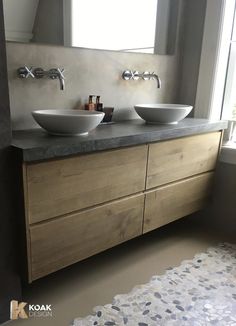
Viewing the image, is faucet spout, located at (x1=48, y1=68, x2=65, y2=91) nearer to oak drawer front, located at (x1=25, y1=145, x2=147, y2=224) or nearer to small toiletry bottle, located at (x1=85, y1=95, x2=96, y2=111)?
small toiletry bottle, located at (x1=85, y1=95, x2=96, y2=111)

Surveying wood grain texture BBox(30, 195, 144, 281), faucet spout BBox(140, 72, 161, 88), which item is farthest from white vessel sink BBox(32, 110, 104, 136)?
faucet spout BBox(140, 72, 161, 88)

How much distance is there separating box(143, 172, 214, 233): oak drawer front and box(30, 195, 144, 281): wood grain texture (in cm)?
8

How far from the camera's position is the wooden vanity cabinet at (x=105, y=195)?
4.26 feet

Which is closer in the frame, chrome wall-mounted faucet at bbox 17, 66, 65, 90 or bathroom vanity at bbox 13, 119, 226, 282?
bathroom vanity at bbox 13, 119, 226, 282

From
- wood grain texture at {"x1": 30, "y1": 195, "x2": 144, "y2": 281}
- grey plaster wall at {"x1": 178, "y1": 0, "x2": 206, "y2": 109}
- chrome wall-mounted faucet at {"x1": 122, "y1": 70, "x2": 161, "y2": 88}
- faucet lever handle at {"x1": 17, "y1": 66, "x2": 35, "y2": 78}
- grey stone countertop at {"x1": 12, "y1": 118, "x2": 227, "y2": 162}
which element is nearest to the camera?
grey stone countertop at {"x1": 12, "y1": 118, "x2": 227, "y2": 162}

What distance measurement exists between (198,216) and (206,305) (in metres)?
1.00

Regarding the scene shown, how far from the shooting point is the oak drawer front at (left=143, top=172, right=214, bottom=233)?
182 centimetres

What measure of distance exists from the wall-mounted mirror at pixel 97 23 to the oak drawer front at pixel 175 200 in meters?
0.94

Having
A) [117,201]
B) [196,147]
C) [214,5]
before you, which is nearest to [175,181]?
[196,147]

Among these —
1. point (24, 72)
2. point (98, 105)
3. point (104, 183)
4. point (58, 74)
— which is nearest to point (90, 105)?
point (98, 105)

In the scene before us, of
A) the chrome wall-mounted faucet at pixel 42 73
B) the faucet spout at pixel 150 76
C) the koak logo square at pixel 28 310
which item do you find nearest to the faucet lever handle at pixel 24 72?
the chrome wall-mounted faucet at pixel 42 73

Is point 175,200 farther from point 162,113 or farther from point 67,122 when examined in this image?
point 67,122

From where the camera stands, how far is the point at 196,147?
6.52ft

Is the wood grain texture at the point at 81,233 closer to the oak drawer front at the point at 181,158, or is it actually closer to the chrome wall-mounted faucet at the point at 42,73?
the oak drawer front at the point at 181,158
